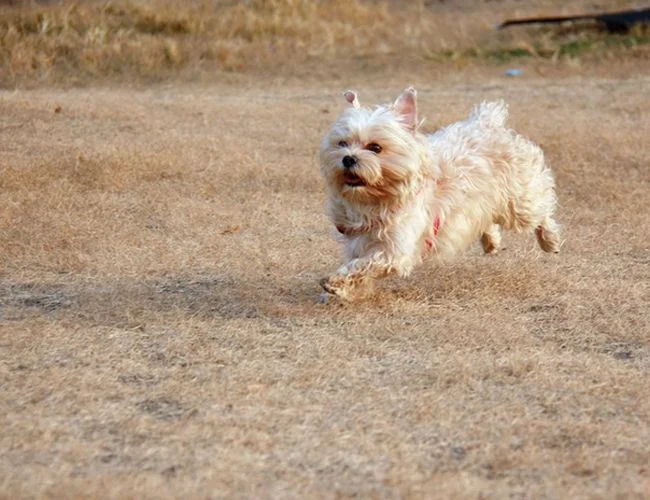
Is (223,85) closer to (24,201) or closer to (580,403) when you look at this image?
(24,201)

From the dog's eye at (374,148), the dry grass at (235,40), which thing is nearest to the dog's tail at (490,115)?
the dog's eye at (374,148)

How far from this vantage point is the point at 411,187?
5.64m

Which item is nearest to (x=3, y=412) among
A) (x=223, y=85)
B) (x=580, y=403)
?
(x=580, y=403)

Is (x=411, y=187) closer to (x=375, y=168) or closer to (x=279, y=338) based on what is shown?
(x=375, y=168)

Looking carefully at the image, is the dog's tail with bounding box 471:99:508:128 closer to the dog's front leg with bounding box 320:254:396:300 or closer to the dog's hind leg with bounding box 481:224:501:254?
the dog's hind leg with bounding box 481:224:501:254

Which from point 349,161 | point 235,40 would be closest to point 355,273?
point 349,161

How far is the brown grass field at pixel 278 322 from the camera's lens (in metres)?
3.95

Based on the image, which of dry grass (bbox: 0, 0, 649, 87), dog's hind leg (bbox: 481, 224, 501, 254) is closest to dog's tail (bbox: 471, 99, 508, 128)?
dog's hind leg (bbox: 481, 224, 501, 254)

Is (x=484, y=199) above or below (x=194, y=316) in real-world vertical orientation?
above

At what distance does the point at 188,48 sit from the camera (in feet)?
43.4

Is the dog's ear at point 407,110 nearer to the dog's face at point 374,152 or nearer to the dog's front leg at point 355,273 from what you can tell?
the dog's face at point 374,152

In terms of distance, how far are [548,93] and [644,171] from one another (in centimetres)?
312

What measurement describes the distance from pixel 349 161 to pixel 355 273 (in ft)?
1.76

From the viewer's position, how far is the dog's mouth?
18.1 feet
